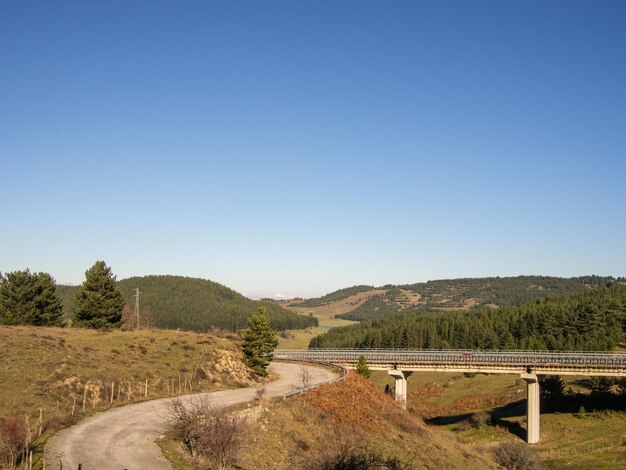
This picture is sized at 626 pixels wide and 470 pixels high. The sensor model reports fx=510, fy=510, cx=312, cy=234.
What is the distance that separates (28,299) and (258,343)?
132 ft

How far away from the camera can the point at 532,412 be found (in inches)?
2586

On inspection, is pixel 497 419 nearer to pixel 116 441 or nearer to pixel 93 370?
pixel 93 370

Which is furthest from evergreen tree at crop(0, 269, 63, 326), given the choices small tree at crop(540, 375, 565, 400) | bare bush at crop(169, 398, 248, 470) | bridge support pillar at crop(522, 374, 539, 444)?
small tree at crop(540, 375, 565, 400)

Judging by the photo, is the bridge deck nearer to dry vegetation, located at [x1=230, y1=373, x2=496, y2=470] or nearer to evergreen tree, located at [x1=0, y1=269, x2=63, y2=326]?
dry vegetation, located at [x1=230, y1=373, x2=496, y2=470]

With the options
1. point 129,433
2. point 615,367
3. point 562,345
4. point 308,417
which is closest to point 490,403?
point 615,367

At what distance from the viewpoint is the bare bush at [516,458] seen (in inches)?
1897

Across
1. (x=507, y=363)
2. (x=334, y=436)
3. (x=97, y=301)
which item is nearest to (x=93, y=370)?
(x=334, y=436)

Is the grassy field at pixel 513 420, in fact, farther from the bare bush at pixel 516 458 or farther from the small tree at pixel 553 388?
the bare bush at pixel 516 458

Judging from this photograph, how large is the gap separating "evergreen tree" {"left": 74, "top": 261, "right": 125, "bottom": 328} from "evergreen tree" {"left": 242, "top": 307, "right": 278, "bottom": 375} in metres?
24.3

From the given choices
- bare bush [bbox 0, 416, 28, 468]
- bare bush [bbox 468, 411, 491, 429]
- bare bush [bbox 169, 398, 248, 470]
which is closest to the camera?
bare bush [bbox 0, 416, 28, 468]

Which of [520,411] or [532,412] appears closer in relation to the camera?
[532,412]

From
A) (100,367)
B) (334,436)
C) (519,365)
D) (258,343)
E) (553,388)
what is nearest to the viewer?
(334,436)

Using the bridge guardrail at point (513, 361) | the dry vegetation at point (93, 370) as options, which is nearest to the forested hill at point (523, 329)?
the bridge guardrail at point (513, 361)

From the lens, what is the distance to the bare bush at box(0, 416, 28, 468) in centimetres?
2371
